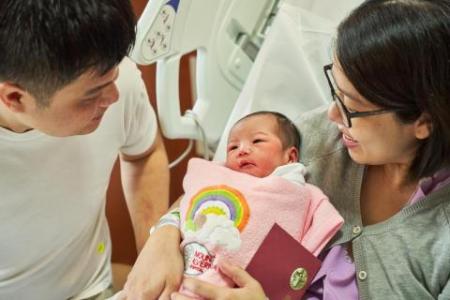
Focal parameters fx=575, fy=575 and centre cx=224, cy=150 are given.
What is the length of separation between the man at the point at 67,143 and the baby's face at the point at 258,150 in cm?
31

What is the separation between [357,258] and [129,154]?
2.36ft

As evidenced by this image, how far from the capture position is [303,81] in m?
1.61

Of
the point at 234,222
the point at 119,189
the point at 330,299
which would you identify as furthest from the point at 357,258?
the point at 119,189

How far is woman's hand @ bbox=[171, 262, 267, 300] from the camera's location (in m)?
1.11

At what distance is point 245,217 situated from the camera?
1.25 meters

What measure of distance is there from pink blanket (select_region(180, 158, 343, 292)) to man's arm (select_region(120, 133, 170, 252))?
36cm

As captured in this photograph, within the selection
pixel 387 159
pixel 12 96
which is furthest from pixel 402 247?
pixel 12 96

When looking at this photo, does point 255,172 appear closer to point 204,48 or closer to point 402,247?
point 402,247

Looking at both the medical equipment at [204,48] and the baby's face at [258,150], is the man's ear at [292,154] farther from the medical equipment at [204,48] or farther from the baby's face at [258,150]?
the medical equipment at [204,48]

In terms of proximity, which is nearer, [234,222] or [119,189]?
[234,222]

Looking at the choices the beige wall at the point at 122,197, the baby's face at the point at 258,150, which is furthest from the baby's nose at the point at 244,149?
the beige wall at the point at 122,197

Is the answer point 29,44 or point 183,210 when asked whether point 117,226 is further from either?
point 29,44

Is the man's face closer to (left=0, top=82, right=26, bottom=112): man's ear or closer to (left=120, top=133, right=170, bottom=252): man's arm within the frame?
(left=0, top=82, right=26, bottom=112): man's ear

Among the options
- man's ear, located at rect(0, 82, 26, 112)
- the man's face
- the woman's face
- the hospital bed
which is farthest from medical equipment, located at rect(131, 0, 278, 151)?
the woman's face
